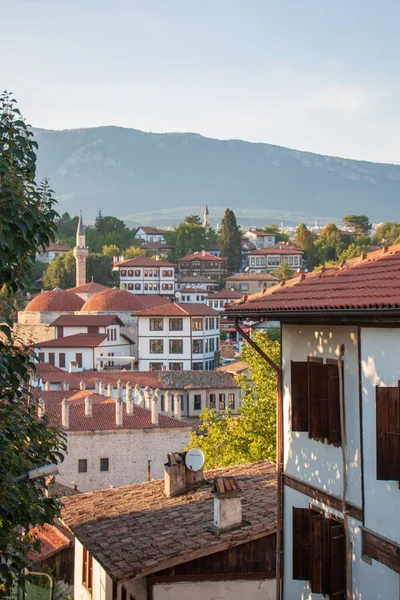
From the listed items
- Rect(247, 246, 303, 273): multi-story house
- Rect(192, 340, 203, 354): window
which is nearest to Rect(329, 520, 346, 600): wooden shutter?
Rect(192, 340, 203, 354): window

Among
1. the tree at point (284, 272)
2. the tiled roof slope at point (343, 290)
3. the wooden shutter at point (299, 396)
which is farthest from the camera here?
the tree at point (284, 272)

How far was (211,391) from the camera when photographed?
200 feet

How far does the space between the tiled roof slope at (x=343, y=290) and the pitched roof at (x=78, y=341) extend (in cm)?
6466

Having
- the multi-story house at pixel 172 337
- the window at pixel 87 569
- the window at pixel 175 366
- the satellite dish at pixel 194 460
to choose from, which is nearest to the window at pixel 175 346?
the multi-story house at pixel 172 337

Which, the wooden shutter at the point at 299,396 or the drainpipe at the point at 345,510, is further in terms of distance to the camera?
the wooden shutter at the point at 299,396

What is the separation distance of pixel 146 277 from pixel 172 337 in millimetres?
35973

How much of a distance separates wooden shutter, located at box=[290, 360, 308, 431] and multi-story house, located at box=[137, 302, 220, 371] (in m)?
64.2

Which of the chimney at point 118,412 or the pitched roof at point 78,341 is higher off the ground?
the pitched roof at point 78,341

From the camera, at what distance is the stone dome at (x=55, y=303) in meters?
89.3

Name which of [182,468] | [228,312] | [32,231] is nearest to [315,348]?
[228,312]

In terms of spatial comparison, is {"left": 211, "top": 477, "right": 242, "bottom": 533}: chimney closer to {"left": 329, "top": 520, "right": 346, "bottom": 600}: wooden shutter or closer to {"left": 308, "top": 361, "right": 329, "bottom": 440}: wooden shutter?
{"left": 308, "top": 361, "right": 329, "bottom": 440}: wooden shutter

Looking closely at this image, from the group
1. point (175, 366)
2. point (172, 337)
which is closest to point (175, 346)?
point (172, 337)

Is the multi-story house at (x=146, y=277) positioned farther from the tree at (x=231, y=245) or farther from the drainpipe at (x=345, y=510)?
the drainpipe at (x=345, y=510)

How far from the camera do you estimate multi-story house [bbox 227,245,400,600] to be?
821cm
